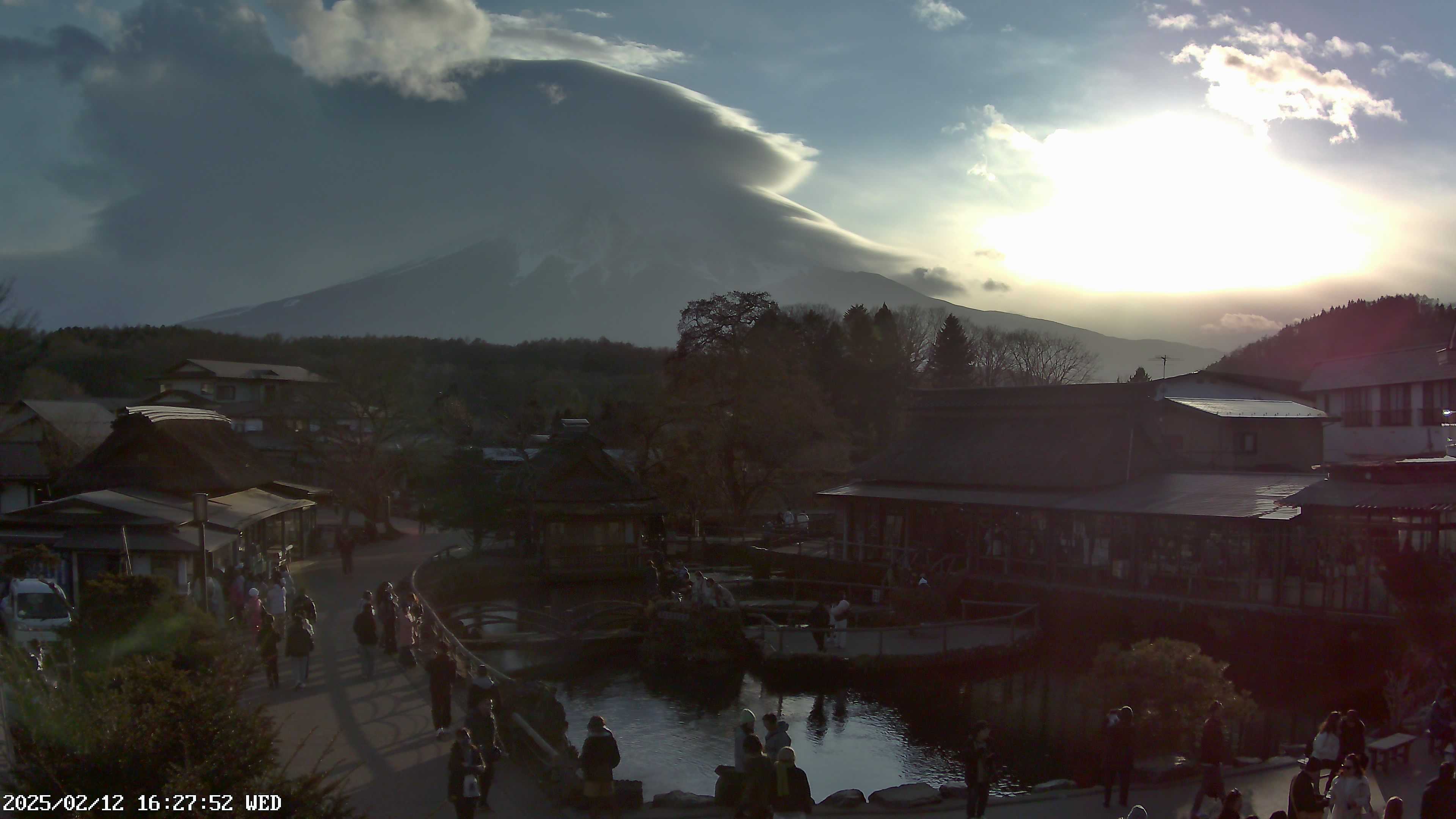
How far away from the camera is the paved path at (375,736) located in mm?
10297

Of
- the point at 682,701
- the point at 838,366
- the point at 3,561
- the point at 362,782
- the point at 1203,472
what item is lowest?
the point at 682,701

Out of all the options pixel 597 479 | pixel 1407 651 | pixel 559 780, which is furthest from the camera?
pixel 597 479

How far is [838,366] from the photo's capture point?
205 feet

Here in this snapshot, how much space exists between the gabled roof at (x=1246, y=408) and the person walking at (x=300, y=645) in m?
28.3

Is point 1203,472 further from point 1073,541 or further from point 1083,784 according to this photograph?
point 1083,784

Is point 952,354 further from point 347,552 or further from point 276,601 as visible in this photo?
point 276,601

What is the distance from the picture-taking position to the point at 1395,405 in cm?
4250

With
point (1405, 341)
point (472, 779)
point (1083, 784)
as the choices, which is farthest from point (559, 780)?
point (1405, 341)

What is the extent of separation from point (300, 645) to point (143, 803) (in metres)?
9.75

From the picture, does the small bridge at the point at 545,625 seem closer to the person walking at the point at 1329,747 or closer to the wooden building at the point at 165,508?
the wooden building at the point at 165,508

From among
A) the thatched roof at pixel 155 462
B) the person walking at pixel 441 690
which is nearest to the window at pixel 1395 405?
the person walking at pixel 441 690

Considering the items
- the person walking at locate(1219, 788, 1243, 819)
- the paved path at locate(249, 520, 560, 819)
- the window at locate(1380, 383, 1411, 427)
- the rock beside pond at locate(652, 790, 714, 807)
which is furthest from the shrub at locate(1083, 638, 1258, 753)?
the window at locate(1380, 383, 1411, 427)

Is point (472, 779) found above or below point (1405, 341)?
below

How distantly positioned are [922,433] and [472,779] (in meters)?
28.2
